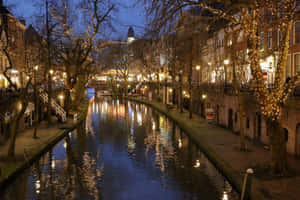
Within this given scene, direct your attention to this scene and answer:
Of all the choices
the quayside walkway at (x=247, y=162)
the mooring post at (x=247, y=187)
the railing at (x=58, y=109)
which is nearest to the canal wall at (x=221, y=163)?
the quayside walkway at (x=247, y=162)

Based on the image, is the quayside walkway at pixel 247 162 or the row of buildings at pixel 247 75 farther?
the row of buildings at pixel 247 75

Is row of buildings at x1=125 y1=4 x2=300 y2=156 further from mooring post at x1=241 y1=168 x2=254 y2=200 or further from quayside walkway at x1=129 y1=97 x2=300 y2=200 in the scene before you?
mooring post at x1=241 y1=168 x2=254 y2=200

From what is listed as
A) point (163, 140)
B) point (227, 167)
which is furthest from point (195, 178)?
point (163, 140)

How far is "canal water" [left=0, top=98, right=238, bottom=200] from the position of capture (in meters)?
12.8

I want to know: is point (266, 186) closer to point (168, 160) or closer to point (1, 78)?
point (168, 160)

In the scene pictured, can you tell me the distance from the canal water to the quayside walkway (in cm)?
56

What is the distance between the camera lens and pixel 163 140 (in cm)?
2486

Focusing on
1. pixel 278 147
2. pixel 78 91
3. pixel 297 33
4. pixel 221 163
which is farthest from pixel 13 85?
pixel 78 91

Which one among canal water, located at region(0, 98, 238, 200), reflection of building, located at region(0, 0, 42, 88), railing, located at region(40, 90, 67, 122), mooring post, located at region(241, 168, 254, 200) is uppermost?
reflection of building, located at region(0, 0, 42, 88)

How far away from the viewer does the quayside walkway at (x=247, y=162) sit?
1110cm

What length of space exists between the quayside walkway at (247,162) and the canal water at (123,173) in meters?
0.56

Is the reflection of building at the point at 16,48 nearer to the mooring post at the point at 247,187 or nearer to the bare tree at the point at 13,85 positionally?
the bare tree at the point at 13,85

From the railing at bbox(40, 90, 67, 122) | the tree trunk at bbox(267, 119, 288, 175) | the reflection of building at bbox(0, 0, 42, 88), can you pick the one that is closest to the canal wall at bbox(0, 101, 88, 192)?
the reflection of building at bbox(0, 0, 42, 88)

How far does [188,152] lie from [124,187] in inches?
297
